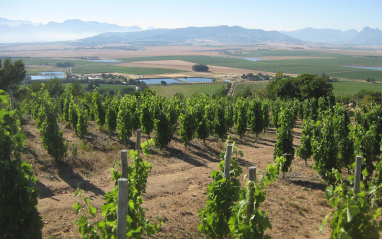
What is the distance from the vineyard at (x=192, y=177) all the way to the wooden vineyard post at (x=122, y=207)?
18 cm

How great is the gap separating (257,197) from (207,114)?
45.0ft

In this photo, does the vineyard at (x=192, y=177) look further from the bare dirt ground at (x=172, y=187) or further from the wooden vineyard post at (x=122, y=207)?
the wooden vineyard post at (x=122, y=207)

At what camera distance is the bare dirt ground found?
8.00m

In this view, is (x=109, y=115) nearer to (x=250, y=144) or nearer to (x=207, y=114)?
(x=207, y=114)

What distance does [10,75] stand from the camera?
33.4m

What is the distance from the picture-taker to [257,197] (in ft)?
16.6

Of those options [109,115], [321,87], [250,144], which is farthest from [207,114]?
[321,87]

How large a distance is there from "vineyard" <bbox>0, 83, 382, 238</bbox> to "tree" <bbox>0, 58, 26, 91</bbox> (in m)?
15.8

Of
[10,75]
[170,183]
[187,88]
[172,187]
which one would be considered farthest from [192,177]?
[187,88]

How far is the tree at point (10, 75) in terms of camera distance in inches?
1284

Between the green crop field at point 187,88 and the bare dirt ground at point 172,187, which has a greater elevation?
the bare dirt ground at point 172,187

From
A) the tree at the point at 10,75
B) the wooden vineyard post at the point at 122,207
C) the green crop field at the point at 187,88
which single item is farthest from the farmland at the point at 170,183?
the green crop field at the point at 187,88

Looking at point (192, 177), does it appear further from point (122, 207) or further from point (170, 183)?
point (122, 207)

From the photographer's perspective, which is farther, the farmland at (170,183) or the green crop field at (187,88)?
the green crop field at (187,88)
